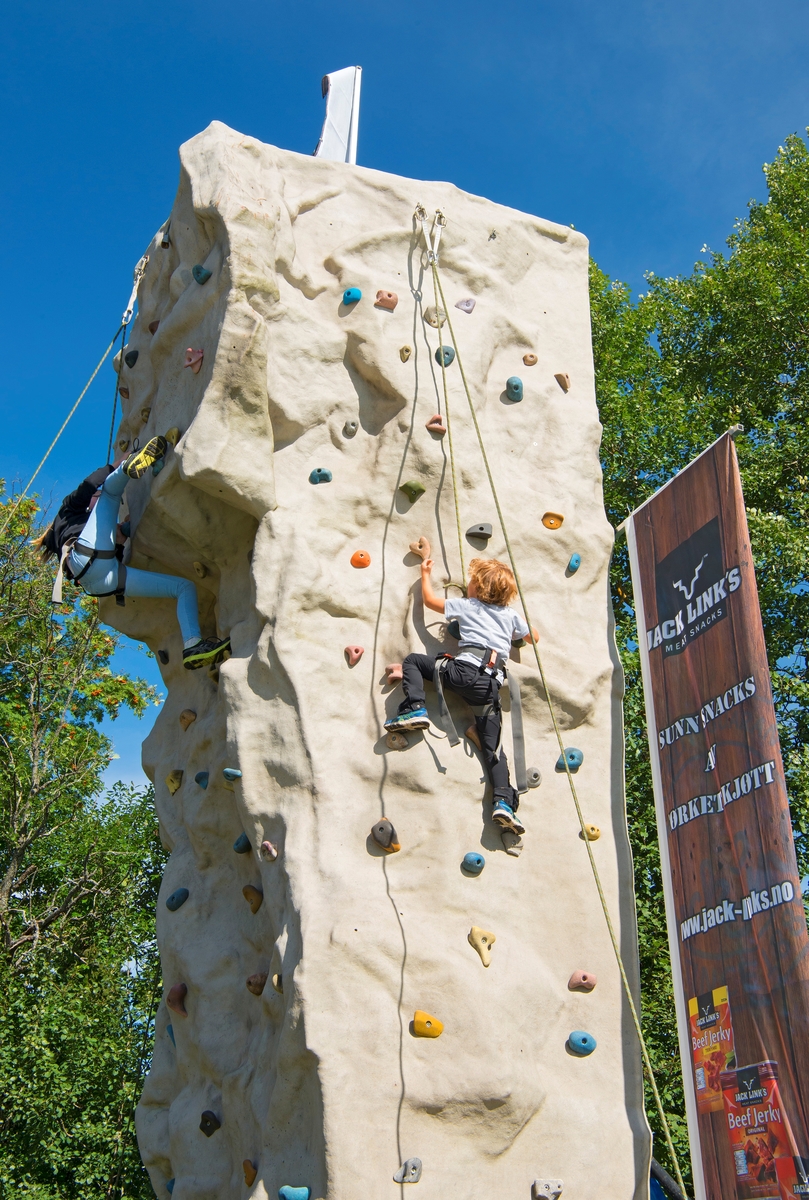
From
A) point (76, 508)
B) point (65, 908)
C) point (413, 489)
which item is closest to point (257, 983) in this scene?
point (413, 489)

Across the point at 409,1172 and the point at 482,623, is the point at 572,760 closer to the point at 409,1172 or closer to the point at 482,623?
the point at 482,623

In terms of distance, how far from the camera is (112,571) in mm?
6652

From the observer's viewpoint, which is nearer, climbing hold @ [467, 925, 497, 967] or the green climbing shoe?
climbing hold @ [467, 925, 497, 967]

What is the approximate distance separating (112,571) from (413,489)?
76.9 inches

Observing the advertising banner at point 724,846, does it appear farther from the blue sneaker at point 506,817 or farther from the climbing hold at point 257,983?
the climbing hold at point 257,983

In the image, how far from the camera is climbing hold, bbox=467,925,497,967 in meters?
4.93

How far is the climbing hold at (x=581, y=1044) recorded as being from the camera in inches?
194

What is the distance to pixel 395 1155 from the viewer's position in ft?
14.5

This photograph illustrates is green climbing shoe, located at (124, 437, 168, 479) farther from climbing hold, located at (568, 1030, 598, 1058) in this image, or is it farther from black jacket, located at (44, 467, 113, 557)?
climbing hold, located at (568, 1030, 598, 1058)

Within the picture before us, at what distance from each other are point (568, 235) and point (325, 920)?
483 cm

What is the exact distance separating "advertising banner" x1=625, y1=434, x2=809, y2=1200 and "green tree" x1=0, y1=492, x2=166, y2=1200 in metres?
6.73

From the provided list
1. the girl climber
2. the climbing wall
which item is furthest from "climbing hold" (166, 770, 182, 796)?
the girl climber

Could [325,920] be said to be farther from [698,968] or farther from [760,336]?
[760,336]

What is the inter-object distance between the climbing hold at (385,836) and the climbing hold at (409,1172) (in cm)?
128
